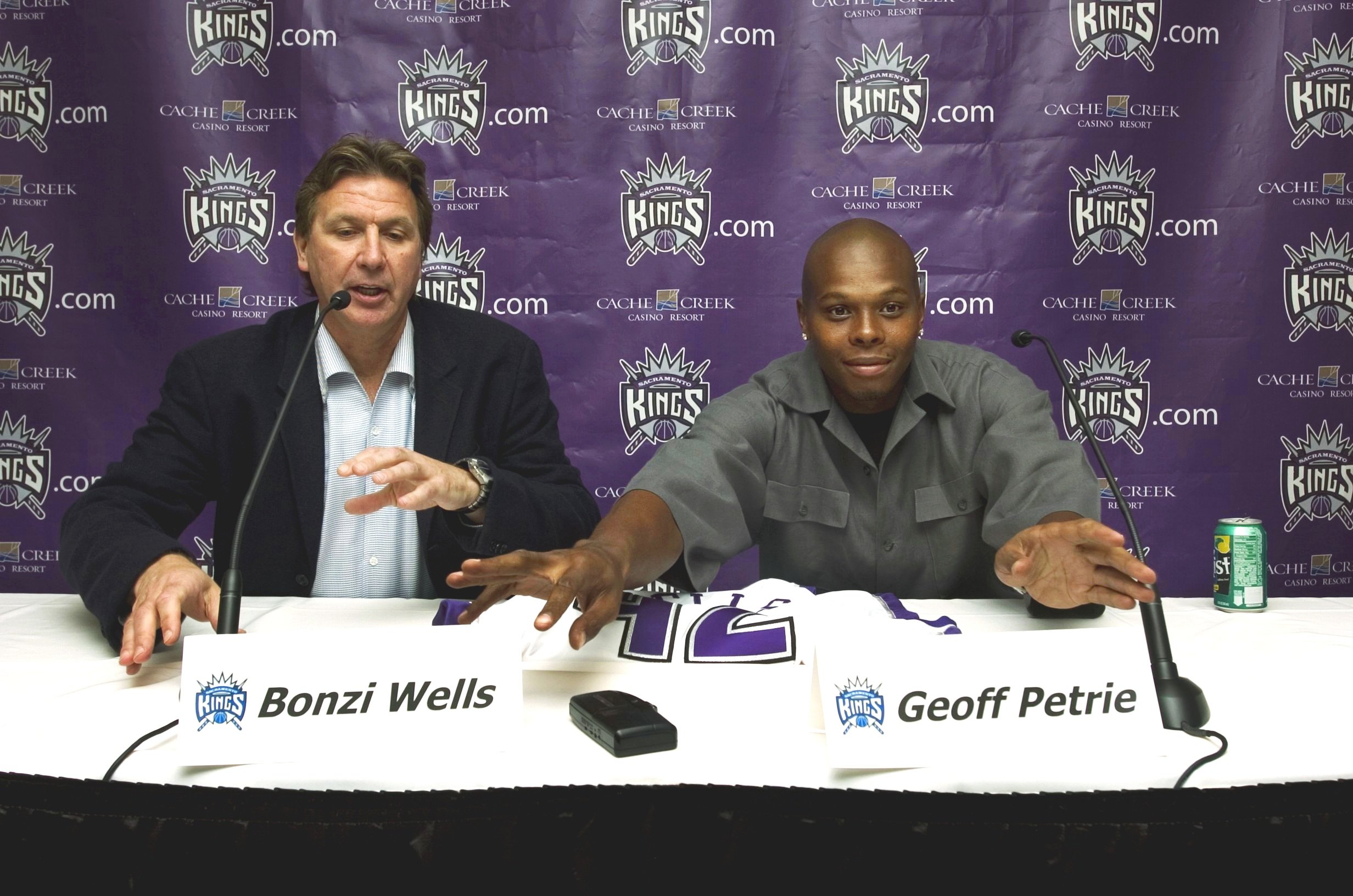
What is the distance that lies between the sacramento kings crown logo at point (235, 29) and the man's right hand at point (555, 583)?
2.07 m

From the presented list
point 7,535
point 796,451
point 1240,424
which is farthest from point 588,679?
point 7,535

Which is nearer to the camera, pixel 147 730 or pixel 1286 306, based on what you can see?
pixel 147 730

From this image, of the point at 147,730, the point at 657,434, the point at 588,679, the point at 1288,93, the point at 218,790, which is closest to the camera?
the point at 218,790

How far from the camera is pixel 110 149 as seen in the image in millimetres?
2447

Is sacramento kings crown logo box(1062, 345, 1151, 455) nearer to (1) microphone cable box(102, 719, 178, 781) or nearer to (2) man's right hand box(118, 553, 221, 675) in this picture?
(1) microphone cable box(102, 719, 178, 781)

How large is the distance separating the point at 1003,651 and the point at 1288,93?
2301 mm

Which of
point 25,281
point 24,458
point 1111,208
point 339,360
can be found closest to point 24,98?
point 25,281

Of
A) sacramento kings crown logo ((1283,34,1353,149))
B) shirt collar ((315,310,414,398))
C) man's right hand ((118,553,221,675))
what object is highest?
sacramento kings crown logo ((1283,34,1353,149))

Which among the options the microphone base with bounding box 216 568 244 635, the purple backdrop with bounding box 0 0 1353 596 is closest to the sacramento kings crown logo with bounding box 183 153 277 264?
the purple backdrop with bounding box 0 0 1353 596

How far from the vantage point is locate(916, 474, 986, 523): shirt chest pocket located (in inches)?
59.9

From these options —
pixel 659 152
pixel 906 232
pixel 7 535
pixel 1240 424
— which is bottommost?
pixel 7 535

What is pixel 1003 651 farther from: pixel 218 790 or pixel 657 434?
pixel 657 434

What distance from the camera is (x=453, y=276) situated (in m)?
2.48

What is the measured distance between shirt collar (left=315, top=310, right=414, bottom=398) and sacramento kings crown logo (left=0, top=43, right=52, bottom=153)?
1.51 m
